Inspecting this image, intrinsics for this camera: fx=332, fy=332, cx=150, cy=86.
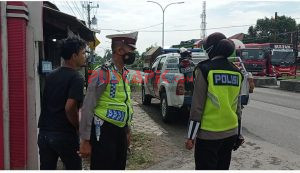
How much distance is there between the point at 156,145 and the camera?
6.39 meters

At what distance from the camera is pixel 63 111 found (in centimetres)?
297

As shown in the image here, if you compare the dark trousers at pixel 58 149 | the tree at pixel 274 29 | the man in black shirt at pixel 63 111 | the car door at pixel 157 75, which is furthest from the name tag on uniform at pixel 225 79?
the tree at pixel 274 29

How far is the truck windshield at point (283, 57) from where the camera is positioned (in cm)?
2610

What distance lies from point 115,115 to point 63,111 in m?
0.47

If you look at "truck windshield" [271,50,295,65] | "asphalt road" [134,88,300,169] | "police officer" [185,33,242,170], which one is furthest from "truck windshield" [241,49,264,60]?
"police officer" [185,33,242,170]

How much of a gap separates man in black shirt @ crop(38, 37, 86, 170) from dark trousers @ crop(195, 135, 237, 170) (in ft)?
3.67

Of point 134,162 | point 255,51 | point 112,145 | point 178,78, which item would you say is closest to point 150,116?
point 178,78

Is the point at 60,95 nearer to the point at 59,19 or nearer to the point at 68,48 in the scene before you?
the point at 68,48

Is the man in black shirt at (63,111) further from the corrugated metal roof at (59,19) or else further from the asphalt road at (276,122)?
the asphalt road at (276,122)

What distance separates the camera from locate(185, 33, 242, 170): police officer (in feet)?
9.70

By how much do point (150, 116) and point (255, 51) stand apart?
1835 cm

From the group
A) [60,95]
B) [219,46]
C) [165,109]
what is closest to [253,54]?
[165,109]

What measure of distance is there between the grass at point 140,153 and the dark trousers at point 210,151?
2.13 meters

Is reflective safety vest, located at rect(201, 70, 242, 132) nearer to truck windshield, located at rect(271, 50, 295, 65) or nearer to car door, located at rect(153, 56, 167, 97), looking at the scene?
car door, located at rect(153, 56, 167, 97)
